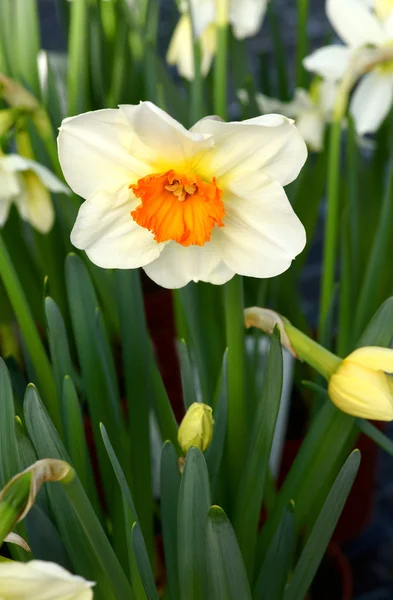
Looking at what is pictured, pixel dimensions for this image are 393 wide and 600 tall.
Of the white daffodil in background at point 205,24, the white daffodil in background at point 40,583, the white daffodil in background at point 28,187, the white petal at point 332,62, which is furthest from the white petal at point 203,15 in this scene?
the white daffodil in background at point 40,583

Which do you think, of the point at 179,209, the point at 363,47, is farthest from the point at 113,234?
the point at 363,47

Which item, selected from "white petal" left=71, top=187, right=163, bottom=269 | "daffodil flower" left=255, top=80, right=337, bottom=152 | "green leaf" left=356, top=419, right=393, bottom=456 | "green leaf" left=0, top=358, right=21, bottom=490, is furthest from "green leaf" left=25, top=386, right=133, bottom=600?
"daffodil flower" left=255, top=80, right=337, bottom=152

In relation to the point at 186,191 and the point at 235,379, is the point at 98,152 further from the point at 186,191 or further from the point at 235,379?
the point at 235,379

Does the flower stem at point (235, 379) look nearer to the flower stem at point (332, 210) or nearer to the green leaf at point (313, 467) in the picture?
the green leaf at point (313, 467)

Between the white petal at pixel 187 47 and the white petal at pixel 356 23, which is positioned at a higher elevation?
the white petal at pixel 356 23

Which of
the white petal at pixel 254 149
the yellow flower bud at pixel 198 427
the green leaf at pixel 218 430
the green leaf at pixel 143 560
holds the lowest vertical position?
the green leaf at pixel 143 560

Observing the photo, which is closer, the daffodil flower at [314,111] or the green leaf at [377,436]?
the green leaf at [377,436]

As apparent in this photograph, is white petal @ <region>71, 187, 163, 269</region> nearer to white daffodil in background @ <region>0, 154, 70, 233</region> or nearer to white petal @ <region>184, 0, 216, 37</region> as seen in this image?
white daffodil in background @ <region>0, 154, 70, 233</region>
